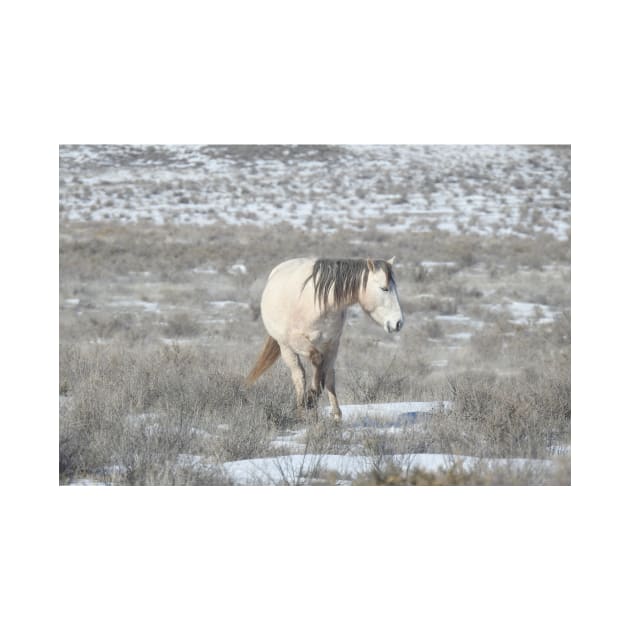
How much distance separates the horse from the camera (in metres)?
7.62

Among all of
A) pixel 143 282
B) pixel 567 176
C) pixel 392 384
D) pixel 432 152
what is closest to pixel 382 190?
pixel 432 152

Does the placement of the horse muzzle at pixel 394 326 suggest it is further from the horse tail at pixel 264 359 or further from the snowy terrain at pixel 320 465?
the horse tail at pixel 264 359

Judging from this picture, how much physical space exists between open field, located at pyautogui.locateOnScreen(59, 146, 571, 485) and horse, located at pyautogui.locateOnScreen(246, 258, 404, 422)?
56 cm

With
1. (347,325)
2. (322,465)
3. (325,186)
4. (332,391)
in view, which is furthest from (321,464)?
(325,186)

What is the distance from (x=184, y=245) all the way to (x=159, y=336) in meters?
8.55

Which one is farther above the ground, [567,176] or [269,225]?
[567,176]

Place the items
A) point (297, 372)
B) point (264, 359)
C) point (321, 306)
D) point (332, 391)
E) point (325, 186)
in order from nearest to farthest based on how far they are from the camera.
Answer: point (321, 306) < point (332, 391) < point (297, 372) < point (264, 359) < point (325, 186)

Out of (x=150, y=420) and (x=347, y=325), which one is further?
(x=347, y=325)

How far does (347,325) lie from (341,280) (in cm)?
1053

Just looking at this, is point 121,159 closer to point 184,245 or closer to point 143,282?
point 184,245

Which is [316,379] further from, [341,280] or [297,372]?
[341,280]

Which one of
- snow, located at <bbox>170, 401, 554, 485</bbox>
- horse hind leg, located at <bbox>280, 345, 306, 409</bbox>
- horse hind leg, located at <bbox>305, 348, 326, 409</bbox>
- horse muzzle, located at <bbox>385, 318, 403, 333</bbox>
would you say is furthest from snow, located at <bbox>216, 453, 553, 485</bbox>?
horse hind leg, located at <bbox>280, 345, 306, 409</bbox>

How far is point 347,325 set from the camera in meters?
18.4

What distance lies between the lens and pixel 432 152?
3098 cm
